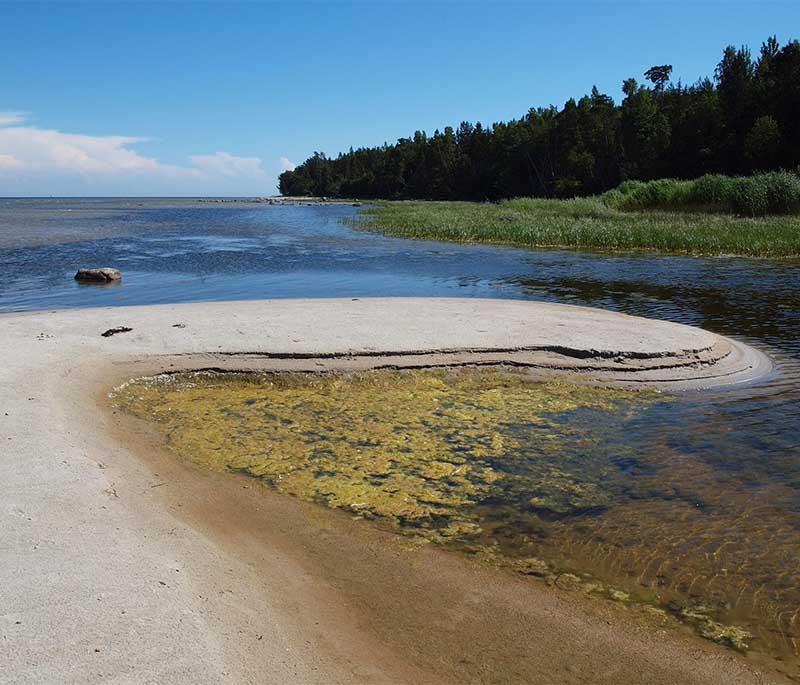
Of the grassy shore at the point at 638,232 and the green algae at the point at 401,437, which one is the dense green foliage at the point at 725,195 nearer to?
the grassy shore at the point at 638,232

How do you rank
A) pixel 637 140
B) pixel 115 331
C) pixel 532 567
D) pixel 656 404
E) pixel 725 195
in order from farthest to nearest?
pixel 637 140 → pixel 725 195 → pixel 115 331 → pixel 656 404 → pixel 532 567

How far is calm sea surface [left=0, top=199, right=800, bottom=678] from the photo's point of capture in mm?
5105

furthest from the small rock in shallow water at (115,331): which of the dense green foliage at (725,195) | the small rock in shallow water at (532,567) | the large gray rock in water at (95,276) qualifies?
the dense green foliage at (725,195)

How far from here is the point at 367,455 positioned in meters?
7.17

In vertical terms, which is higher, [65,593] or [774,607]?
[65,593]

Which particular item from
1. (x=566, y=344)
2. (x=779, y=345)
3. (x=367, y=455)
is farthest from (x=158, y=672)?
(x=779, y=345)

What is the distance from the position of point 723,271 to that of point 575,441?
18.2 m

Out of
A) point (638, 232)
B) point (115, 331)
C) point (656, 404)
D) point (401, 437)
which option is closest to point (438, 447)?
point (401, 437)

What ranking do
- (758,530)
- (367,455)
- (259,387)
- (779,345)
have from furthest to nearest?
(779,345) → (259,387) → (367,455) → (758,530)

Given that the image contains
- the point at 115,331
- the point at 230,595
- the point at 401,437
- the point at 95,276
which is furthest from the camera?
the point at 95,276

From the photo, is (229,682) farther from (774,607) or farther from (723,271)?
(723,271)

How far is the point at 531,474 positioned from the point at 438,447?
1.11 metres

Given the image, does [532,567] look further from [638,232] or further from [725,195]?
[725,195]

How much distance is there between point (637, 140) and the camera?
75.1m
